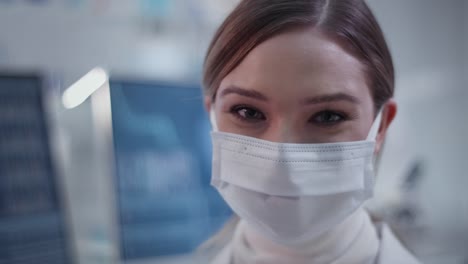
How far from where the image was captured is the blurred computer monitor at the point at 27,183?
1732mm

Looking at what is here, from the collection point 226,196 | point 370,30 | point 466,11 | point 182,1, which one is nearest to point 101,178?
point 182,1

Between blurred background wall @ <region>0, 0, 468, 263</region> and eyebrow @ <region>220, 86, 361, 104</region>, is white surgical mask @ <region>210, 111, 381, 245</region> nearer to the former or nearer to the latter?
eyebrow @ <region>220, 86, 361, 104</region>

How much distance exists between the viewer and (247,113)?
0.59 metres

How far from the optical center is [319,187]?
0.59m

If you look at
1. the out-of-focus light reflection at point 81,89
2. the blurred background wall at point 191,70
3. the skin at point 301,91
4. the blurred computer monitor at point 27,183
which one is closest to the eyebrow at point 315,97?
the skin at point 301,91

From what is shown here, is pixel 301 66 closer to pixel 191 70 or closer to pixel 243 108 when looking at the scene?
pixel 243 108

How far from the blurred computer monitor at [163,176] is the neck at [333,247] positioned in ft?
3.68

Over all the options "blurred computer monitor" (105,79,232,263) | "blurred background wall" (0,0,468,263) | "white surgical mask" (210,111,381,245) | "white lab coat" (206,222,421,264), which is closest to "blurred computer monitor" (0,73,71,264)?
"blurred background wall" (0,0,468,263)

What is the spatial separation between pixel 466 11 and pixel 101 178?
1.90 meters

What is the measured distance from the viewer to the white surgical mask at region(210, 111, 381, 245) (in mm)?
576

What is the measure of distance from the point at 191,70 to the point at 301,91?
1.69 meters

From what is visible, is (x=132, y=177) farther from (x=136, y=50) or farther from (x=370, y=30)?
(x=370, y=30)

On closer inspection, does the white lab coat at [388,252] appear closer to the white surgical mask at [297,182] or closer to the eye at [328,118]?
the white surgical mask at [297,182]

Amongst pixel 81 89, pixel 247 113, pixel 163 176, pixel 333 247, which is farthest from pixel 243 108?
pixel 163 176
